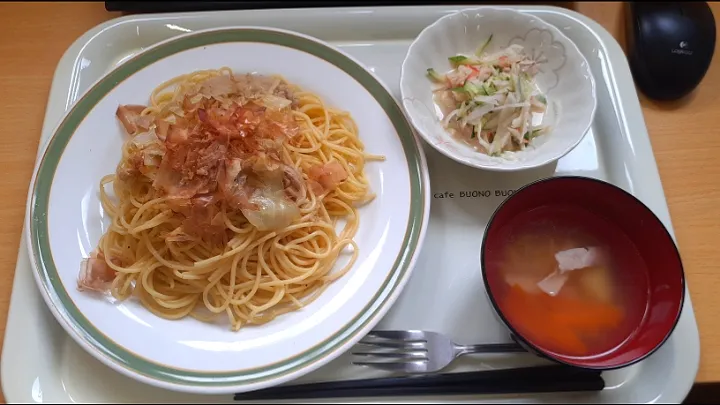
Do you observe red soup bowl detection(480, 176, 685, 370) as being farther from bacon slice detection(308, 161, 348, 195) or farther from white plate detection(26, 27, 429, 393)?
bacon slice detection(308, 161, 348, 195)

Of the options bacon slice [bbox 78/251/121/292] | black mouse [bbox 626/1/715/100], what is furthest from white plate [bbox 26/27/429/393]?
black mouse [bbox 626/1/715/100]

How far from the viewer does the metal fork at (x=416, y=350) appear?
1402 millimetres

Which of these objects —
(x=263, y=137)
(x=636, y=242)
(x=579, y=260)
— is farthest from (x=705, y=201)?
(x=263, y=137)

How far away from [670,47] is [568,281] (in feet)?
3.15

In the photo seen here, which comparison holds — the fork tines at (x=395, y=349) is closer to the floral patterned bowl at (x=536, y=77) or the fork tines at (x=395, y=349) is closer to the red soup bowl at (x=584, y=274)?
the red soup bowl at (x=584, y=274)

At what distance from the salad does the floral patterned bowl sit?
1.1 inches

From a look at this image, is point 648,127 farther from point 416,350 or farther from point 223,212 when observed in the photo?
point 223,212

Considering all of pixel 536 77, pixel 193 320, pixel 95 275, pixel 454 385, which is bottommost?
pixel 454 385

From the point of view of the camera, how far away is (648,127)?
1830mm

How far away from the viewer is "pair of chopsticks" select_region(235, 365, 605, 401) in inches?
54.3

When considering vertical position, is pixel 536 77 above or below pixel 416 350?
above

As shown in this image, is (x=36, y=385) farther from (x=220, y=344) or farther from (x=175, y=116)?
(x=175, y=116)

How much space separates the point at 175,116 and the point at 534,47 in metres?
1.11

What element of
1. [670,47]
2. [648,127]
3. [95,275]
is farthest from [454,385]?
[670,47]
